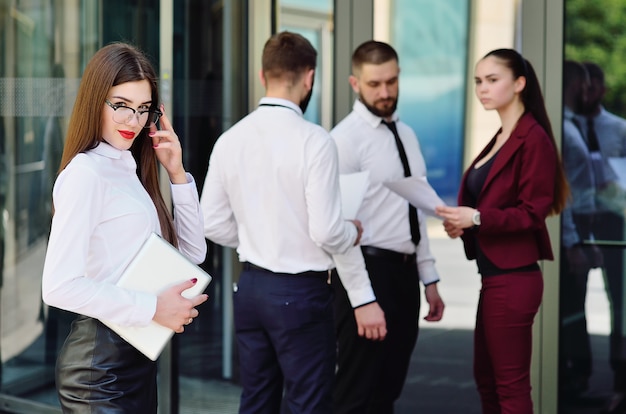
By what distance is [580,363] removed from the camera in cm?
454

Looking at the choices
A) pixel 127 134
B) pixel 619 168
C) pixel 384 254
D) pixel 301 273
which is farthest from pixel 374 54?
pixel 127 134

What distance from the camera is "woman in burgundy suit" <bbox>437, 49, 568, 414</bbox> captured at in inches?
138

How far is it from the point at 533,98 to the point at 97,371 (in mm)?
2072

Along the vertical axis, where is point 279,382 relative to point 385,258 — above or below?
below

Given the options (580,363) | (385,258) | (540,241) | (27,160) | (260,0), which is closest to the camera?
(540,241)

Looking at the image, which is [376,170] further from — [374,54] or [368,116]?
[374,54]

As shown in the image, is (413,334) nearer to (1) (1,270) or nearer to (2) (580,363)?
(2) (580,363)

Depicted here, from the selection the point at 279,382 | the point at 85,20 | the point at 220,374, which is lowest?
the point at 220,374

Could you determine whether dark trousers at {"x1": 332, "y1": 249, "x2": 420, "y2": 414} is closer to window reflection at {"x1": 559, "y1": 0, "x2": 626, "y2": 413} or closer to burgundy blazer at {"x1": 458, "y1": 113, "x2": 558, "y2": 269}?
burgundy blazer at {"x1": 458, "y1": 113, "x2": 558, "y2": 269}

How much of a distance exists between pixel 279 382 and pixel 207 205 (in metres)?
0.67

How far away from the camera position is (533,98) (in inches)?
145

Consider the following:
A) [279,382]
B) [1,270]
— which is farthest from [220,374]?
[279,382]

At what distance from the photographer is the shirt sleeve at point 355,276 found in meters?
3.56

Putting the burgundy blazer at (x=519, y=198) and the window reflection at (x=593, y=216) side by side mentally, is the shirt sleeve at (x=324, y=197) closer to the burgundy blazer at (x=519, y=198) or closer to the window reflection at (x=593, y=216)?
the burgundy blazer at (x=519, y=198)
